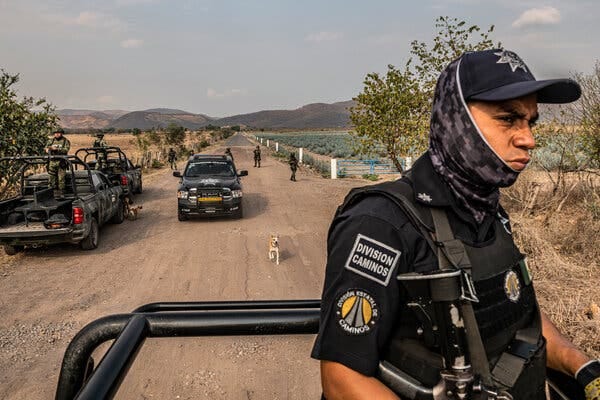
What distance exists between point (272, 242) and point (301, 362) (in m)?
3.54

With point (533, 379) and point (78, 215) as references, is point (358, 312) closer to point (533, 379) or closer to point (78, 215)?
point (533, 379)

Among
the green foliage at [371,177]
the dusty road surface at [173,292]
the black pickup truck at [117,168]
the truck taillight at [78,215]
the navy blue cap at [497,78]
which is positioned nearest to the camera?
the navy blue cap at [497,78]

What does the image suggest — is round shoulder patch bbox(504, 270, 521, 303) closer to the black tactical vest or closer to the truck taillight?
the black tactical vest

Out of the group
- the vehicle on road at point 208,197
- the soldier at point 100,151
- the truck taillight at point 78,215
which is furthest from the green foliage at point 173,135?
the truck taillight at point 78,215

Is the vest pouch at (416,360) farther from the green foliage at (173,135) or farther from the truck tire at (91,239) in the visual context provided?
the green foliage at (173,135)

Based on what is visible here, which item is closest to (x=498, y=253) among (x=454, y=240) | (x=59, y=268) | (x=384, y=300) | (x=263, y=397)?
(x=454, y=240)

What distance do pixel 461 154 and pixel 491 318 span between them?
521mm

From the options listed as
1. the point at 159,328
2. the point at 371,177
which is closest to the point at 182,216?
the point at 159,328

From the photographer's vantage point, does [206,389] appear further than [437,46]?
No

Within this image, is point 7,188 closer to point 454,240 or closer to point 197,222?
point 197,222

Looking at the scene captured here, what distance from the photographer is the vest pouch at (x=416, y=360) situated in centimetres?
128

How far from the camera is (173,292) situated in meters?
6.61

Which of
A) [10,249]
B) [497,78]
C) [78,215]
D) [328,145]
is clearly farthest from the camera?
[328,145]

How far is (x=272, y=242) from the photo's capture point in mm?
8117
